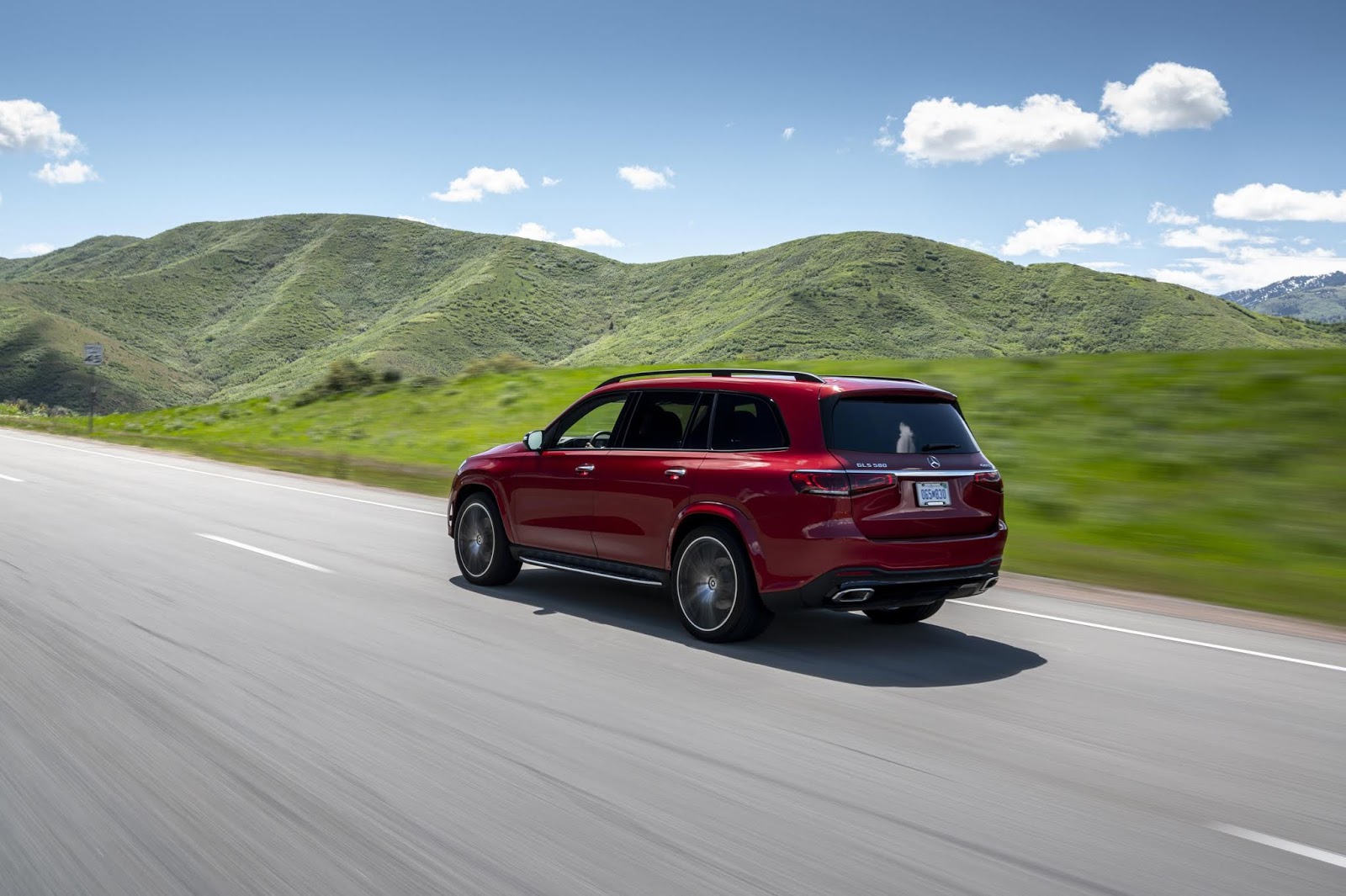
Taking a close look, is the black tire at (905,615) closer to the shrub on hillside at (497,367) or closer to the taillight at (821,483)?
the taillight at (821,483)

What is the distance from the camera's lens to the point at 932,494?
271 inches

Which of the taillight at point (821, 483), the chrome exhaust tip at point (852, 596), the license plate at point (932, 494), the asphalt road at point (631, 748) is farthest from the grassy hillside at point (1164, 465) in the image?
the taillight at point (821, 483)

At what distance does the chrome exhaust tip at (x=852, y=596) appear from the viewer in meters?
6.55

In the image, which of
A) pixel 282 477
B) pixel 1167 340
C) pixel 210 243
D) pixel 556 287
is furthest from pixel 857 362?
pixel 210 243

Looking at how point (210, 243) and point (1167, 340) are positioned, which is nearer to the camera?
point (1167, 340)

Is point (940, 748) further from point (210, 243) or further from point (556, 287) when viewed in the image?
point (210, 243)

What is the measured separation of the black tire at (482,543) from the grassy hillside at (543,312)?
80.0m

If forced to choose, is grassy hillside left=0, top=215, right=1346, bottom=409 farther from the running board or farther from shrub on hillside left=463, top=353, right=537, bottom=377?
the running board

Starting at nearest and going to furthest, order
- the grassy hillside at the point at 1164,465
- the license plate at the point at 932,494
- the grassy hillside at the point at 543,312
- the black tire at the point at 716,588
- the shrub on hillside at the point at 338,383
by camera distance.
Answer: the license plate at the point at 932,494, the black tire at the point at 716,588, the grassy hillside at the point at 1164,465, the shrub on hillside at the point at 338,383, the grassy hillside at the point at 543,312

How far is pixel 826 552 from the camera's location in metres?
6.57

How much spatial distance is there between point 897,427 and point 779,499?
909 millimetres

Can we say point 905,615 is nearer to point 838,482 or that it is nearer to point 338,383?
point 838,482

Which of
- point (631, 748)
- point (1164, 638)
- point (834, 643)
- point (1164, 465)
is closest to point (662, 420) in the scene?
point (834, 643)

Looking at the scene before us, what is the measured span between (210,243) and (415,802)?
197759 mm
